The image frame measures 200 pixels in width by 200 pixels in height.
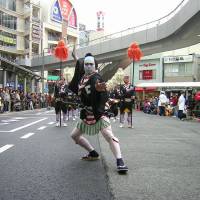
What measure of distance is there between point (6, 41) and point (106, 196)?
57.1 m

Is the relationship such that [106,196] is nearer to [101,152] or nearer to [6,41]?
[101,152]

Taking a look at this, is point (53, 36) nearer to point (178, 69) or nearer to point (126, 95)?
point (178, 69)

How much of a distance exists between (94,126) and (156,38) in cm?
2063

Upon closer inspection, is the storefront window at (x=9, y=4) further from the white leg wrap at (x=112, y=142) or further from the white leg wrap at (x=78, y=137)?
the white leg wrap at (x=112, y=142)

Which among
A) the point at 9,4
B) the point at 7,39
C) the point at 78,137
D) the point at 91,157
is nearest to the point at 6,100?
the point at 91,157

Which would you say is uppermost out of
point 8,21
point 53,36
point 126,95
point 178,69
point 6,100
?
point 8,21

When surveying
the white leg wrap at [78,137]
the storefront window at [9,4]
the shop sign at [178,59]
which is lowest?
the white leg wrap at [78,137]

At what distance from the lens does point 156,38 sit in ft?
82.8

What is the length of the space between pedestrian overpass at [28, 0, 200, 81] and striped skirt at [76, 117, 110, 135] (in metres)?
12.8

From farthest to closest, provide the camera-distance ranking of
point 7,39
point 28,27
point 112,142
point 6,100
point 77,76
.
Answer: point 28,27, point 7,39, point 6,100, point 77,76, point 112,142

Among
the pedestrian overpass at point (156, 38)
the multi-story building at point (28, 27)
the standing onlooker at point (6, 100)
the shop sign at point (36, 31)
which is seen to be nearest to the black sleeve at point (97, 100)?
the pedestrian overpass at point (156, 38)

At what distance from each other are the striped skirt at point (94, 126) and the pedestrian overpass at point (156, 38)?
12770 mm

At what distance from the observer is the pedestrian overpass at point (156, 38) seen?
1930 cm

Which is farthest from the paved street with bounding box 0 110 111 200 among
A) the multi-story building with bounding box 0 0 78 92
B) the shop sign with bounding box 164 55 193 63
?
the multi-story building with bounding box 0 0 78 92
